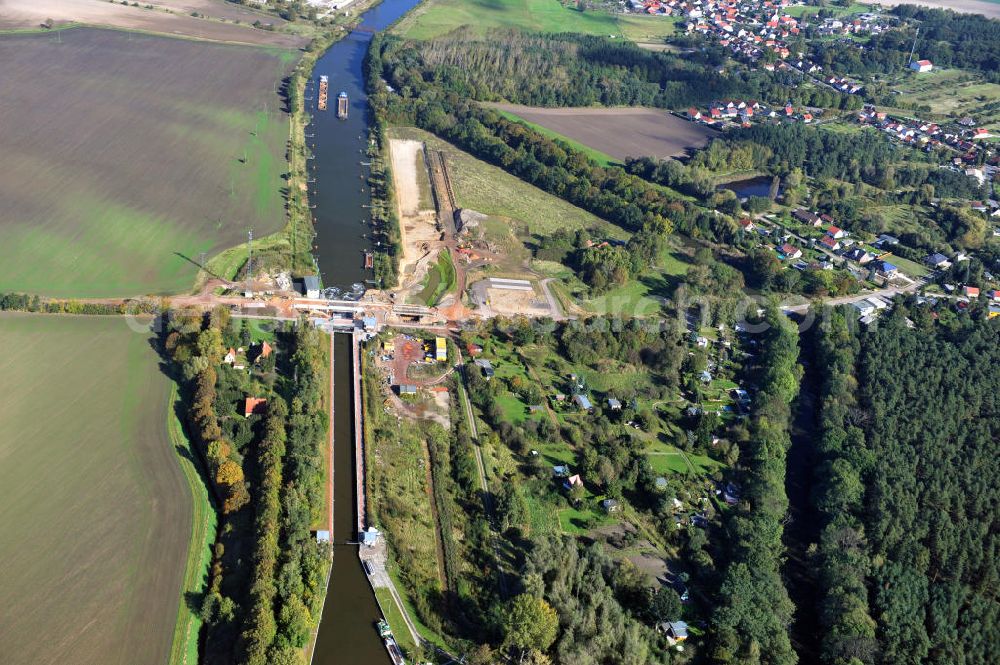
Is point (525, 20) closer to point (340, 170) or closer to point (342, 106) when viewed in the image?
point (342, 106)

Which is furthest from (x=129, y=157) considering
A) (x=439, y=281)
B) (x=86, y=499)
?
(x=86, y=499)

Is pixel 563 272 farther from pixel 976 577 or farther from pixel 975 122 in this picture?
pixel 975 122

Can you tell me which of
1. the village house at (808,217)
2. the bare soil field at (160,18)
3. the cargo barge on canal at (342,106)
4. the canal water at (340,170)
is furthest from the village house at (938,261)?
the bare soil field at (160,18)

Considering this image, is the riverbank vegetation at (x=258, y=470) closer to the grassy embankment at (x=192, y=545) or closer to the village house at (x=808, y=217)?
the grassy embankment at (x=192, y=545)

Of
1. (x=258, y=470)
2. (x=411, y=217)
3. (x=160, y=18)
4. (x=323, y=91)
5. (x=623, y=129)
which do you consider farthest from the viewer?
(x=160, y=18)

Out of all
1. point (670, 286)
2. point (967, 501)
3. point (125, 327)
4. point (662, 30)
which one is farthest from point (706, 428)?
point (662, 30)

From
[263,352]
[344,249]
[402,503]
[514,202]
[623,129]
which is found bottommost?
[402,503]

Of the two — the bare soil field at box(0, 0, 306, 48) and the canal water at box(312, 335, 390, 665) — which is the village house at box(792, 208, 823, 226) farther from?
the bare soil field at box(0, 0, 306, 48)
